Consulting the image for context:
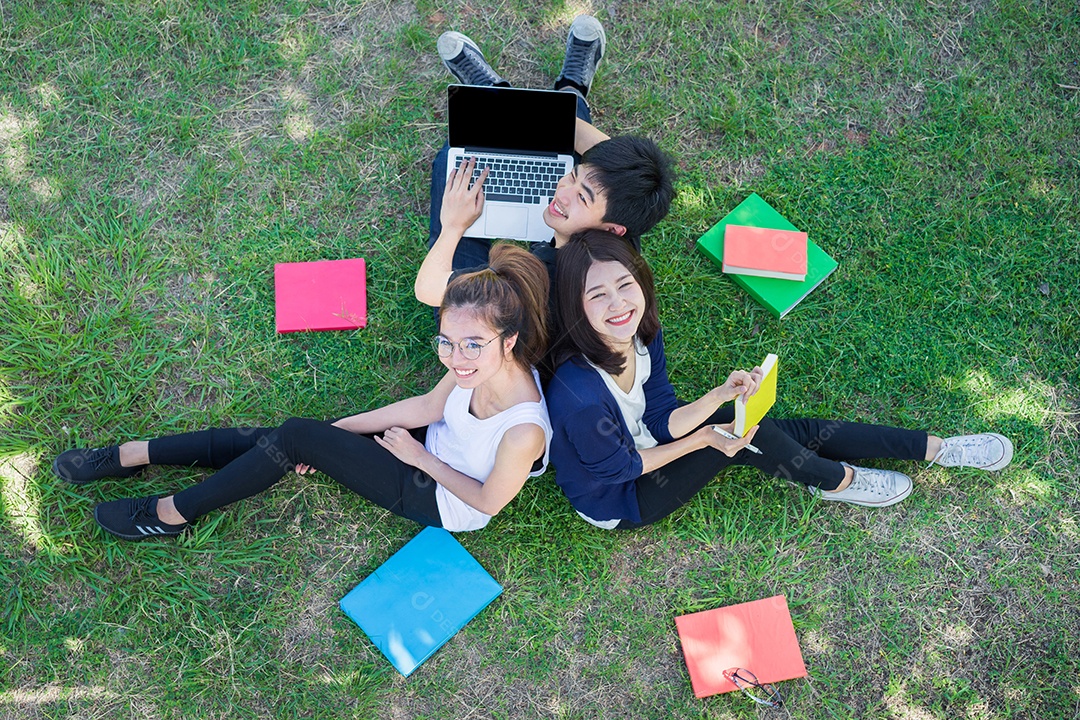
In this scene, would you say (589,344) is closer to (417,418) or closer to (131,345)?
(417,418)

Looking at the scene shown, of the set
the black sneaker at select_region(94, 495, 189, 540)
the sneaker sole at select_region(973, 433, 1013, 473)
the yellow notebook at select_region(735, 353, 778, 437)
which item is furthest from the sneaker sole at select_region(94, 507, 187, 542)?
the sneaker sole at select_region(973, 433, 1013, 473)

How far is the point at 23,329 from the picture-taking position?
173 inches

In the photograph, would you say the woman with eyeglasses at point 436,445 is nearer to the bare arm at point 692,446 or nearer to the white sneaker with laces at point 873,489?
the bare arm at point 692,446

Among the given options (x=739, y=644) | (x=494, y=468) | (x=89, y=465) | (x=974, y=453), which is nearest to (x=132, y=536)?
(x=89, y=465)

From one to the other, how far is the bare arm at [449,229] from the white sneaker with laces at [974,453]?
9.14ft

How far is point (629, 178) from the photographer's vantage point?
12.3ft

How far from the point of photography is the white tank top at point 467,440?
11.0 ft

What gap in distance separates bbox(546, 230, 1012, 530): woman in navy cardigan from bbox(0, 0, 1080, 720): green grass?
8.6 inches

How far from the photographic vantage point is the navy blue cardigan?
11.0 ft

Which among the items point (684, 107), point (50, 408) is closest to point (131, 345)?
point (50, 408)

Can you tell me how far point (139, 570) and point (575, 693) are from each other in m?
2.32

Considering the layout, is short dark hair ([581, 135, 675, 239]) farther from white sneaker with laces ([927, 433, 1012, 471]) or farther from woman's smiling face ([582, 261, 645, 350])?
white sneaker with laces ([927, 433, 1012, 471])

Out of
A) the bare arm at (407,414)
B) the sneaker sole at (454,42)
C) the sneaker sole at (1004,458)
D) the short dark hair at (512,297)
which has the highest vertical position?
the sneaker sole at (454,42)

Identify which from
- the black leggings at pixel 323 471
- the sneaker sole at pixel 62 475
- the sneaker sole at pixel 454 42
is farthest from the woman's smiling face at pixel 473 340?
the sneaker sole at pixel 62 475
